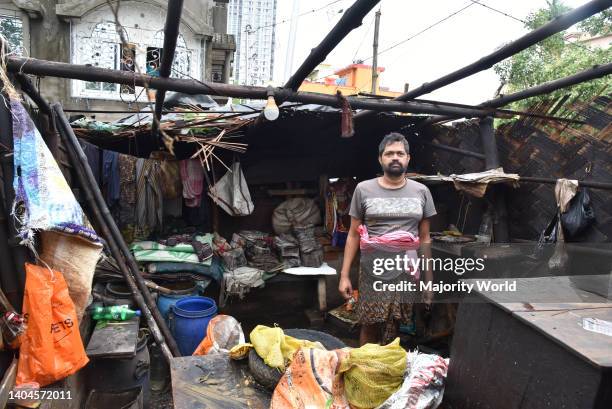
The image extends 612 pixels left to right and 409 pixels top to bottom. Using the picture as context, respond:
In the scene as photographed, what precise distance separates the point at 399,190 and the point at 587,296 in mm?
1945

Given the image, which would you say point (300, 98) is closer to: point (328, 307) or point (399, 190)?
point (399, 190)

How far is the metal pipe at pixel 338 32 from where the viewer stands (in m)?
2.02

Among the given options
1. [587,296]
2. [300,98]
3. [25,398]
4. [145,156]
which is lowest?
[25,398]

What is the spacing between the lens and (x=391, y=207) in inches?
139

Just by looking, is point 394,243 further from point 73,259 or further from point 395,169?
point 73,259

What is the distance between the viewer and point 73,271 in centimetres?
288

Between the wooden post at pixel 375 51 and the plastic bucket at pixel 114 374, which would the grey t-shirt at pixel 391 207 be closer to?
Result: the plastic bucket at pixel 114 374

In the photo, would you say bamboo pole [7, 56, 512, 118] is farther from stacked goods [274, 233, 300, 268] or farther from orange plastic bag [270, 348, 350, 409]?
stacked goods [274, 233, 300, 268]

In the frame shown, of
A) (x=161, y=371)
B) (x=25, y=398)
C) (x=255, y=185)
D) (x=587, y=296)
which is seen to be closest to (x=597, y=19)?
(x=255, y=185)

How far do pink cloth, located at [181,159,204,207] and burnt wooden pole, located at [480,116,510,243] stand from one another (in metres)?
4.58

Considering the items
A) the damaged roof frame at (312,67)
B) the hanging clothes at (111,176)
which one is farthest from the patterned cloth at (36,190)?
the hanging clothes at (111,176)

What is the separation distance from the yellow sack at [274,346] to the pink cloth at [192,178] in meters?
4.88

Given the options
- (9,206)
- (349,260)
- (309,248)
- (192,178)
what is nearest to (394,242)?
(349,260)

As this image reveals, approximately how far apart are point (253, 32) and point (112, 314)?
12.3 meters
